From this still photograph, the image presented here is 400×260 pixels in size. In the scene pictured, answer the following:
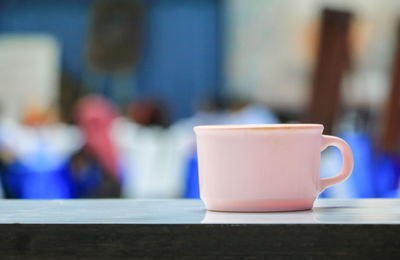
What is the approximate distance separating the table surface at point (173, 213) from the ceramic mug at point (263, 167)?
0.01 meters

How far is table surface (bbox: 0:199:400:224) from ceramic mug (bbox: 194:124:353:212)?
0.05ft

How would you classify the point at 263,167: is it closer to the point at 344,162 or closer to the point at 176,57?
the point at 344,162

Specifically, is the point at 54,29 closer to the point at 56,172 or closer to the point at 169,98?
the point at 169,98

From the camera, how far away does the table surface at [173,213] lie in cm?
47

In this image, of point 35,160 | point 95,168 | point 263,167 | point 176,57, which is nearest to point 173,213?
point 263,167

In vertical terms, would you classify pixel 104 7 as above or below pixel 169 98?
above

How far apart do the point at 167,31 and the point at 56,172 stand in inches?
112

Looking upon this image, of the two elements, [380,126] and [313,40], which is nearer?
[380,126]

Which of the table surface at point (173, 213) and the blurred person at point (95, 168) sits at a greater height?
the table surface at point (173, 213)

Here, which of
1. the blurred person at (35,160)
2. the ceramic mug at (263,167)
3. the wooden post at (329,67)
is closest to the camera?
the ceramic mug at (263,167)

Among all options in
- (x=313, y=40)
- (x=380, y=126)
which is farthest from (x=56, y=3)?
(x=380, y=126)

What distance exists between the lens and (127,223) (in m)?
0.46
